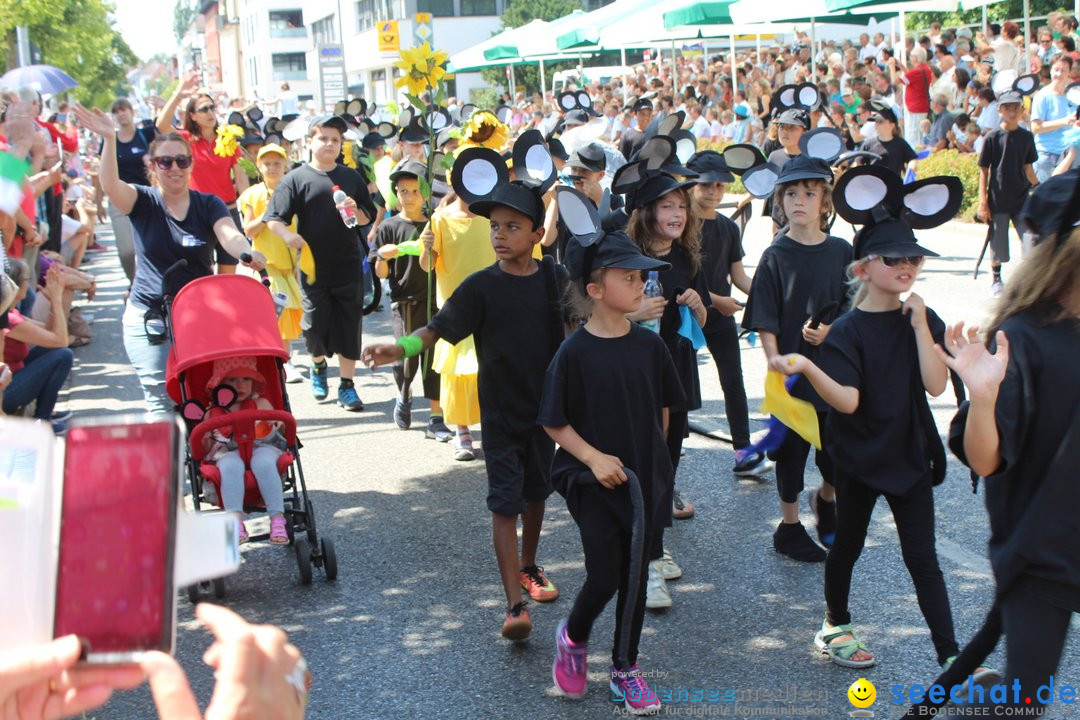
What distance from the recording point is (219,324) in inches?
211

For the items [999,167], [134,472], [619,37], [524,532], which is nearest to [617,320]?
[524,532]

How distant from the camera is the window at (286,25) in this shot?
91.6 meters

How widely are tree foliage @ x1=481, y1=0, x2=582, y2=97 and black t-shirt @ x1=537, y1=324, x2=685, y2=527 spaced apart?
50.8 metres

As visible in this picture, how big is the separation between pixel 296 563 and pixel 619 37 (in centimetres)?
2128

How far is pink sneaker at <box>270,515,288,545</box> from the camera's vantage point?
544cm

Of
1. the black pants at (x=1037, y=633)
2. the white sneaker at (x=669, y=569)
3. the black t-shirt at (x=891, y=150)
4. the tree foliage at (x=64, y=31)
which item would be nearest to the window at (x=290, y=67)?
the tree foliage at (x=64, y=31)

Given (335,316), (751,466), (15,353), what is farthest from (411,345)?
(335,316)

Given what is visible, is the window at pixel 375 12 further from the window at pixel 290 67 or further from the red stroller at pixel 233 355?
the red stroller at pixel 233 355

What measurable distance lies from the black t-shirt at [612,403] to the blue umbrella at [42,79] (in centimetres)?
1252

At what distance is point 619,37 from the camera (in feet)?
82.4

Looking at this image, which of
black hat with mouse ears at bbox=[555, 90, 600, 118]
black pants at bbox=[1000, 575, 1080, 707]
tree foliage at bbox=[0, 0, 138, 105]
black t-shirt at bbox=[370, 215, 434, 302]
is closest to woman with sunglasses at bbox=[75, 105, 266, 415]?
black t-shirt at bbox=[370, 215, 434, 302]

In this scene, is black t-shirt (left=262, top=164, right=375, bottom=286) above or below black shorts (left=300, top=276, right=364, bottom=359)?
above

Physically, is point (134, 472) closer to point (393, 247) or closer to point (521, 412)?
point (521, 412)

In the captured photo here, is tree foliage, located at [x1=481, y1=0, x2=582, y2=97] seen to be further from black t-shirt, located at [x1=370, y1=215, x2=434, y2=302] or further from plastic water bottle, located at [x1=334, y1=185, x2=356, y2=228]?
black t-shirt, located at [x1=370, y1=215, x2=434, y2=302]
